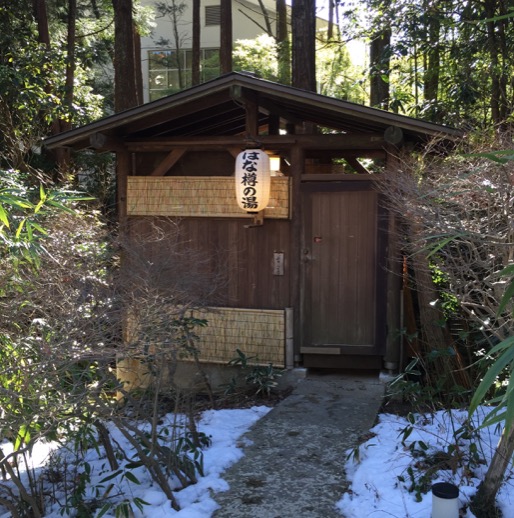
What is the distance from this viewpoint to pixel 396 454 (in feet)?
16.2

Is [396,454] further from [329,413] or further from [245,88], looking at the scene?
[245,88]

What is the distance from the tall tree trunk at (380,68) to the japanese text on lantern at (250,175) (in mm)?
4848

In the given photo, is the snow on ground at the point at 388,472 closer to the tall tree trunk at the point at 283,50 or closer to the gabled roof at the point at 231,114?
the gabled roof at the point at 231,114

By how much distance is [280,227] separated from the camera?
745cm

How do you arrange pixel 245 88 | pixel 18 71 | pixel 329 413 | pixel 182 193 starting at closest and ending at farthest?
pixel 329 413
pixel 245 88
pixel 182 193
pixel 18 71

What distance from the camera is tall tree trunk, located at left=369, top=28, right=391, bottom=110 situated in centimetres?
1091

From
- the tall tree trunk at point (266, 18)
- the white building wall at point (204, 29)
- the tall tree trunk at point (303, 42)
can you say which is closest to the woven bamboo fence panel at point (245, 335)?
the tall tree trunk at point (303, 42)

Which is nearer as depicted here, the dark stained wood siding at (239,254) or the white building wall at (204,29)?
the dark stained wood siding at (239,254)

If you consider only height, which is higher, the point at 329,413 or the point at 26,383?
the point at 26,383

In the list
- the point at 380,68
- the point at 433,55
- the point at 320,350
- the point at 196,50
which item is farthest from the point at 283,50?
the point at 320,350

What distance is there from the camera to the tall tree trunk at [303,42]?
38.8ft

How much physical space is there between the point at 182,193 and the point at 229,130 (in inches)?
75.7

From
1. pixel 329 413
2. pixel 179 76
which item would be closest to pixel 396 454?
pixel 329 413

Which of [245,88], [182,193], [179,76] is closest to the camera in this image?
[245,88]
